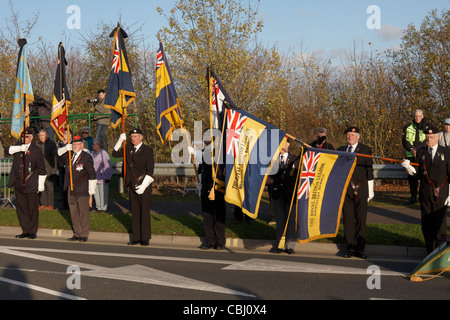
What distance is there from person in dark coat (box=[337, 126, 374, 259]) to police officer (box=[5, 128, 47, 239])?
20.6ft

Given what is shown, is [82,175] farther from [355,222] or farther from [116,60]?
[355,222]

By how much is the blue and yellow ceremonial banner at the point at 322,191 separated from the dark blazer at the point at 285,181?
1.53 feet

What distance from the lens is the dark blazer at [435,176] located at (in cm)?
941

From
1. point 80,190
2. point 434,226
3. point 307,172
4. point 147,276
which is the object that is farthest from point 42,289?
point 434,226

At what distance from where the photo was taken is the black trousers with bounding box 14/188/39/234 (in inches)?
491

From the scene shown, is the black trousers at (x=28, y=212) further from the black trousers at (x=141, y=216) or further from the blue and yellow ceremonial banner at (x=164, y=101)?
the blue and yellow ceremonial banner at (x=164, y=101)

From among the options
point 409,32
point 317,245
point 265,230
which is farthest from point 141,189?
point 409,32

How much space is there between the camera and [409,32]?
2161 cm

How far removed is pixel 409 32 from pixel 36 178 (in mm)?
14643

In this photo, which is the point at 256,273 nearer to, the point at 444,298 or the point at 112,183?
the point at 444,298

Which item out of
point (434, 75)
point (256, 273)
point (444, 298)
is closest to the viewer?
point (444, 298)

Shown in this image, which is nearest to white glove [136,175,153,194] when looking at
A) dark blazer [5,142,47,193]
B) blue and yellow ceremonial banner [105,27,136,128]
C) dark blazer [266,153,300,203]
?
blue and yellow ceremonial banner [105,27,136,128]

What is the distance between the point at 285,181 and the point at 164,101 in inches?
142

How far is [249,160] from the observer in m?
9.84
